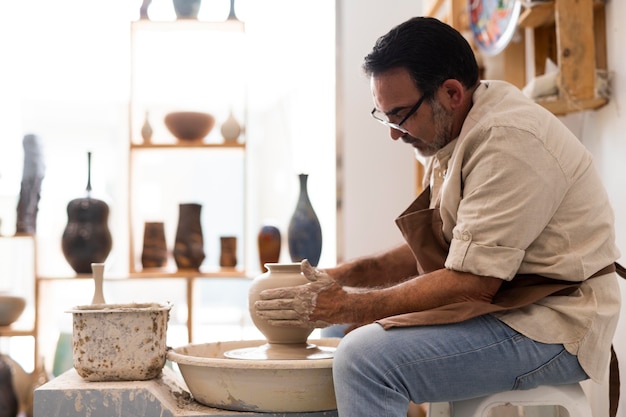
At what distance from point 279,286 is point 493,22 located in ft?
4.57

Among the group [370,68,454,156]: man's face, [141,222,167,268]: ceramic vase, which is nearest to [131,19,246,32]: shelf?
[141,222,167,268]: ceramic vase

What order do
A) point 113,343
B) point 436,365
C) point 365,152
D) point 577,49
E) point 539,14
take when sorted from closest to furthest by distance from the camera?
1. point 436,365
2. point 113,343
3. point 577,49
4. point 539,14
5. point 365,152

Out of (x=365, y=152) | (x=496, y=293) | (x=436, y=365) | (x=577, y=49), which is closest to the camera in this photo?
(x=436, y=365)

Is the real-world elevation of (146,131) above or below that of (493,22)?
below

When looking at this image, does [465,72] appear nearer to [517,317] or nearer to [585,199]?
[585,199]

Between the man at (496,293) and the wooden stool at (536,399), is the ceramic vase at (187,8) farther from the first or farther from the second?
the wooden stool at (536,399)

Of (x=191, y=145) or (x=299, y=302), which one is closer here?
(x=299, y=302)

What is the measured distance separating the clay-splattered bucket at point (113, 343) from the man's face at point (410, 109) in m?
0.82

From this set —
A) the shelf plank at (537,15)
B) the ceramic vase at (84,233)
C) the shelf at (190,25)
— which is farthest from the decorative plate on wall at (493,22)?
the ceramic vase at (84,233)

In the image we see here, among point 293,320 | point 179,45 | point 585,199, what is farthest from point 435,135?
point 179,45

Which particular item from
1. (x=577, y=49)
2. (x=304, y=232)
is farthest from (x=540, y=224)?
(x=304, y=232)

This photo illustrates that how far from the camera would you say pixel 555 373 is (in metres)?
1.62

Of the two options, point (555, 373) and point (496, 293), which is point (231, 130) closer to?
point (496, 293)

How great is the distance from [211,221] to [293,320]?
3183 millimetres
